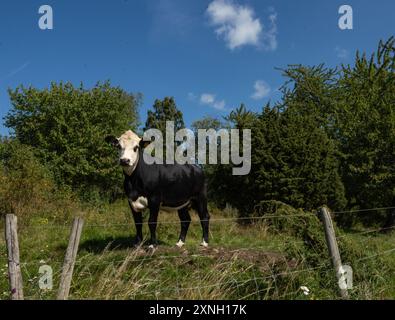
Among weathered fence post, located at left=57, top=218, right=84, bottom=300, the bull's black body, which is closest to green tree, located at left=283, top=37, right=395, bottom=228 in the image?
the bull's black body

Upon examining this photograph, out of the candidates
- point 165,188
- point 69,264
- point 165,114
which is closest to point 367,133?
point 165,188

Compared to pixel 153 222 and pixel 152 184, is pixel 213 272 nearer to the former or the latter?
pixel 153 222

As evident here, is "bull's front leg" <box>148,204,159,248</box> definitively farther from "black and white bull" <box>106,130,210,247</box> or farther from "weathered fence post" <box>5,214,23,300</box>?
"weathered fence post" <box>5,214,23,300</box>

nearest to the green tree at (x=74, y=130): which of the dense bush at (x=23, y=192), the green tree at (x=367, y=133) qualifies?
the dense bush at (x=23, y=192)

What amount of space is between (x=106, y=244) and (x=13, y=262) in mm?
4562

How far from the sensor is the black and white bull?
274 inches

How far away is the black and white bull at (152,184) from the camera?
6.97 m

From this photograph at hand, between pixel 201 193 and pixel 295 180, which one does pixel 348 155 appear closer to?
pixel 295 180

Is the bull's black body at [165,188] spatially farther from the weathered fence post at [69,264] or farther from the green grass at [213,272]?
the weathered fence post at [69,264]

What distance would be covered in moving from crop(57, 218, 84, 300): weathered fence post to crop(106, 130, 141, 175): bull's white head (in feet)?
8.30
